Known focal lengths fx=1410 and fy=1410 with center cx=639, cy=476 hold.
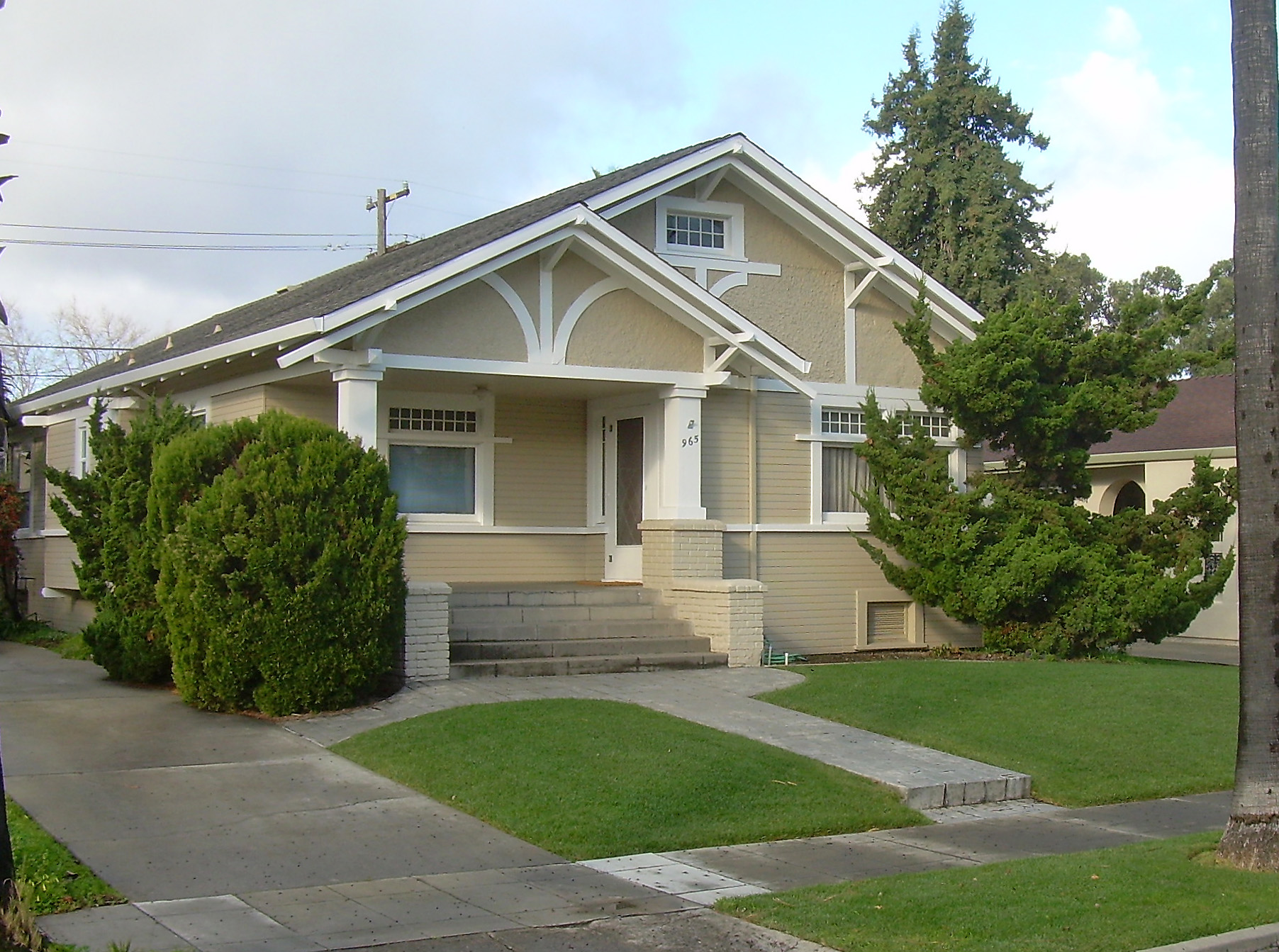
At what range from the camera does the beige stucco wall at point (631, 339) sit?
15547 millimetres

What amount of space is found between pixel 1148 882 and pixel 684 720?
480 cm

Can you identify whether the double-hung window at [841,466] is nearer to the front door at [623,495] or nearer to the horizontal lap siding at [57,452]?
the front door at [623,495]

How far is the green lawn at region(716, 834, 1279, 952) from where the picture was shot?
6.73 meters

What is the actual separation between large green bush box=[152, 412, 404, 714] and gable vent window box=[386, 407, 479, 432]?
3.54 meters

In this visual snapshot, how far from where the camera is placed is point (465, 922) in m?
7.02

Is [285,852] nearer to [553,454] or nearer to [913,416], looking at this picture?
[553,454]

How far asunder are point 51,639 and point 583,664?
1010 centimetres

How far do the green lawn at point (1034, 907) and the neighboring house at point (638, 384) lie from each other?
7.47 meters

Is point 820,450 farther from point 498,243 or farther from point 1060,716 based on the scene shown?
point 1060,716

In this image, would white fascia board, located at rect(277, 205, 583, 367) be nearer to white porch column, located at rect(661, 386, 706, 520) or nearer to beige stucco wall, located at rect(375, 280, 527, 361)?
beige stucco wall, located at rect(375, 280, 527, 361)

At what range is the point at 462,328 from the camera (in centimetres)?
1470

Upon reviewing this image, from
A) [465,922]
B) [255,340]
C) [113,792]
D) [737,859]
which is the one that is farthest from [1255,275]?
[255,340]

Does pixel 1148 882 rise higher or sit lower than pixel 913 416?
lower

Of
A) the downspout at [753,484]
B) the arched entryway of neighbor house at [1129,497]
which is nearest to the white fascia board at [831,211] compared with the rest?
the downspout at [753,484]
